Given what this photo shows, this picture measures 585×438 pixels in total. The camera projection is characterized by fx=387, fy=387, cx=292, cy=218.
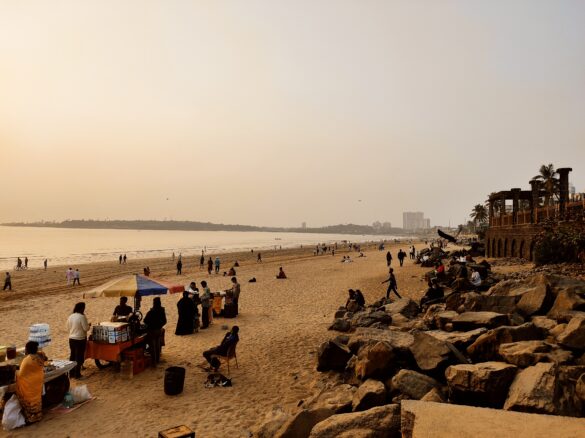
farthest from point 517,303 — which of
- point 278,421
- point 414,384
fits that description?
point 278,421

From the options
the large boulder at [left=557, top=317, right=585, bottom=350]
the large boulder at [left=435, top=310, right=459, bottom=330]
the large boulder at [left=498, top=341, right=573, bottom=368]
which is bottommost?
the large boulder at [left=435, top=310, right=459, bottom=330]

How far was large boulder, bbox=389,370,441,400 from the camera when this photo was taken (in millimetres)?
6484

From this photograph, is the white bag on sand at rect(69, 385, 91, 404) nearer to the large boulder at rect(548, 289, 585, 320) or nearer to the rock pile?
the rock pile

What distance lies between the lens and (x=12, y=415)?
7223mm

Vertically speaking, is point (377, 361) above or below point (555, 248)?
below

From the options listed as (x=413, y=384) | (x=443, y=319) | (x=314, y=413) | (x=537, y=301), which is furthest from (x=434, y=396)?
(x=537, y=301)

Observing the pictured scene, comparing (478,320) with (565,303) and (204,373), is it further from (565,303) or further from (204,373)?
(204,373)

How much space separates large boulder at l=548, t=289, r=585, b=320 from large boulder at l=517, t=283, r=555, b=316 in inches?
13.6

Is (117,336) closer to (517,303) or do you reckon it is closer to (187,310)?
(187,310)

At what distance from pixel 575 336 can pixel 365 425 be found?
14.3 ft

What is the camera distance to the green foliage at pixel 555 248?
2102 centimetres

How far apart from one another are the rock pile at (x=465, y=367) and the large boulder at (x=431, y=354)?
0.02 metres

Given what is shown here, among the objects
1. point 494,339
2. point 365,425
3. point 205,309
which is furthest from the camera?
point 205,309

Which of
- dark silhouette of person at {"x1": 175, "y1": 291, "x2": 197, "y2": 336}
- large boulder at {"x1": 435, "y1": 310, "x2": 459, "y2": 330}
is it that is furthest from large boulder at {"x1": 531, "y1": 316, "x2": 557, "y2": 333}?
dark silhouette of person at {"x1": 175, "y1": 291, "x2": 197, "y2": 336}
